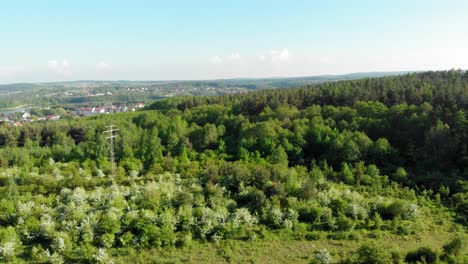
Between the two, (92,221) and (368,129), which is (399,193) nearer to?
(368,129)

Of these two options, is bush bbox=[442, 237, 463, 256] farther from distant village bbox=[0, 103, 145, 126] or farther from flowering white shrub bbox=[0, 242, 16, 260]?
distant village bbox=[0, 103, 145, 126]

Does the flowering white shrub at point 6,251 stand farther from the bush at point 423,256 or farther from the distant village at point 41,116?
the distant village at point 41,116

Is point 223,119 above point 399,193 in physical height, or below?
above

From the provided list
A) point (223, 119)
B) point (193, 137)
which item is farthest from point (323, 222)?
point (223, 119)

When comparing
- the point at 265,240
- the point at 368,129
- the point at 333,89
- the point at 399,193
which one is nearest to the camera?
the point at 265,240

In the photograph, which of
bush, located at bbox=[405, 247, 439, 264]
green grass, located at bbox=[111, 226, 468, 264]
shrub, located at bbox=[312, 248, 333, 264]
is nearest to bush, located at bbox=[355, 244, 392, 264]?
bush, located at bbox=[405, 247, 439, 264]

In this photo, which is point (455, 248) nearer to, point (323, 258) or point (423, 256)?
point (423, 256)

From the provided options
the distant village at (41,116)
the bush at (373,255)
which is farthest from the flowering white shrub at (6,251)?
the distant village at (41,116)
